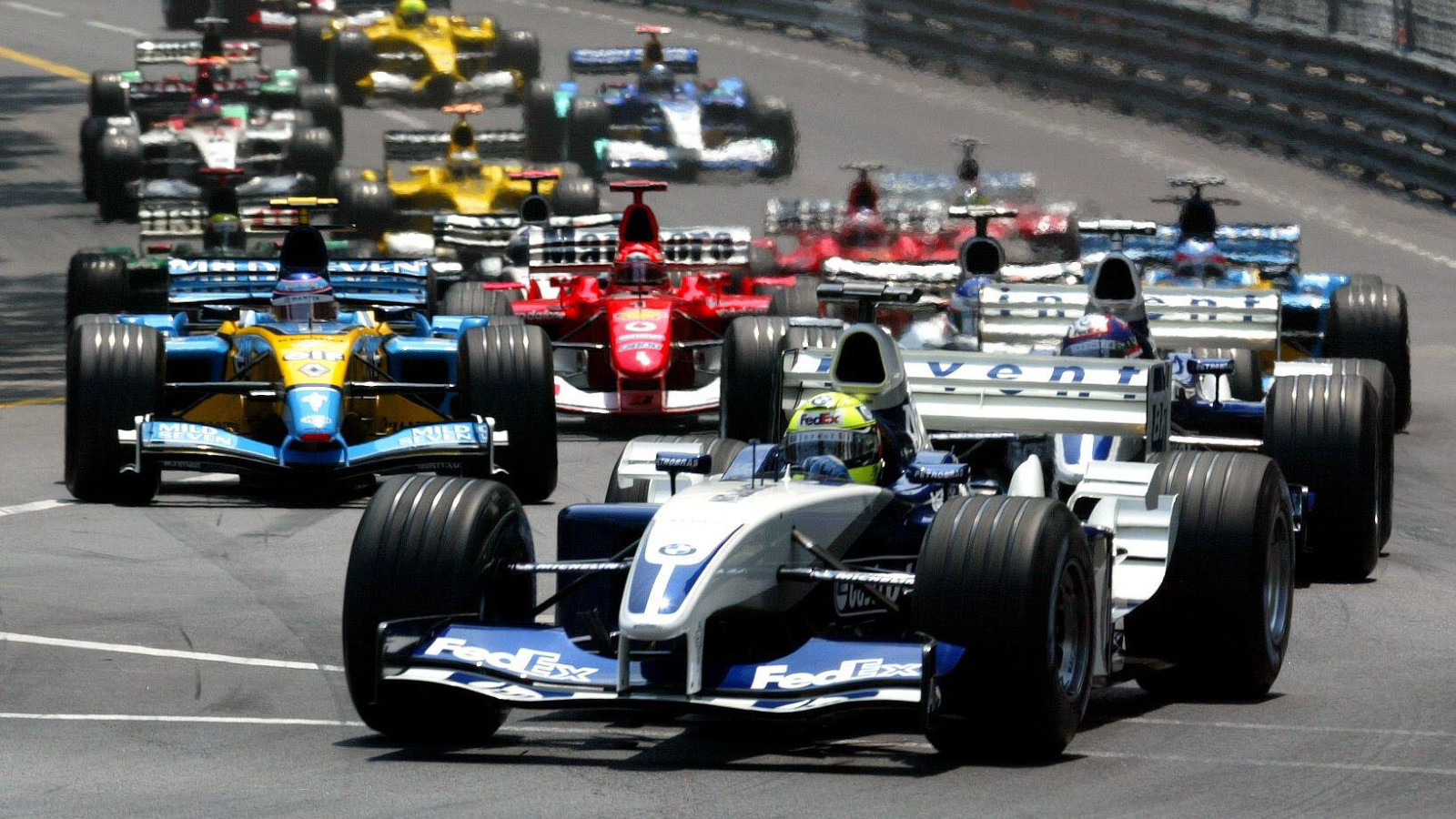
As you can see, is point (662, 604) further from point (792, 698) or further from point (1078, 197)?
point (1078, 197)

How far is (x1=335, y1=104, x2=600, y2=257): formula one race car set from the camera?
3112 cm

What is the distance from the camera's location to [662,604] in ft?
30.2

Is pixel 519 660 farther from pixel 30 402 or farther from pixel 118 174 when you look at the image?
pixel 118 174

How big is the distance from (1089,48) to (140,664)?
2652cm

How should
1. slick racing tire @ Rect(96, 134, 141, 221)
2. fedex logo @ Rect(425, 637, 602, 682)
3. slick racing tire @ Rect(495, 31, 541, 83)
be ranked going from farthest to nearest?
slick racing tire @ Rect(495, 31, 541, 83)
slick racing tire @ Rect(96, 134, 141, 221)
fedex logo @ Rect(425, 637, 602, 682)

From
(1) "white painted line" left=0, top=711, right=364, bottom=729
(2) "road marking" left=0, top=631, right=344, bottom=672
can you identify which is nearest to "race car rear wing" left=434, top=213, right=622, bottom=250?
(2) "road marking" left=0, top=631, right=344, bottom=672

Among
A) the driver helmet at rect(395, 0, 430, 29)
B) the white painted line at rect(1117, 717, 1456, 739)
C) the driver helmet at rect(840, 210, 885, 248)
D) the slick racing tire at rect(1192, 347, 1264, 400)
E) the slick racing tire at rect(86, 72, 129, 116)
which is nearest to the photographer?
the white painted line at rect(1117, 717, 1456, 739)

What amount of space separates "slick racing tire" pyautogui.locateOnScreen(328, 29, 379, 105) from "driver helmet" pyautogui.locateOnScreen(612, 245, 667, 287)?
19559mm

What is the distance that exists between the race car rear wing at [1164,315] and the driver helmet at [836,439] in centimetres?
673

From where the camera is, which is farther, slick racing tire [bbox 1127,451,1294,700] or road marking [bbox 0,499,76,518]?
road marking [bbox 0,499,76,518]

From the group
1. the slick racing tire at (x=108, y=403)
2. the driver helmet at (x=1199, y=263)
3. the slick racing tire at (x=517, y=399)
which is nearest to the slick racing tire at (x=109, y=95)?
the driver helmet at (x=1199, y=263)

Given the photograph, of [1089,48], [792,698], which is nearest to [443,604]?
[792,698]

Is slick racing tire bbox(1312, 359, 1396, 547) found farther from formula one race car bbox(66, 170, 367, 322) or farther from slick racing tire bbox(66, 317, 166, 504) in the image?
formula one race car bbox(66, 170, 367, 322)

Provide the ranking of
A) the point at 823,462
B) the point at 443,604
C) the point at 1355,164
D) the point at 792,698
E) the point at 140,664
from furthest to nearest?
the point at 1355,164, the point at 140,664, the point at 823,462, the point at 443,604, the point at 792,698
